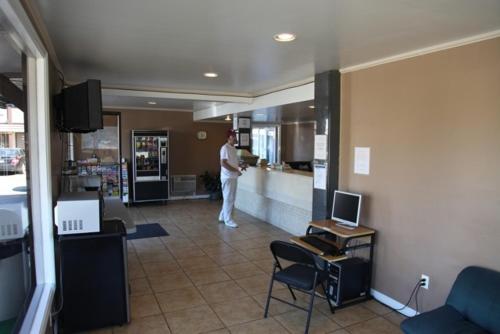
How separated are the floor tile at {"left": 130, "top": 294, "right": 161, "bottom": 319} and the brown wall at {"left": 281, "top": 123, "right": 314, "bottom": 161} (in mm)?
7234

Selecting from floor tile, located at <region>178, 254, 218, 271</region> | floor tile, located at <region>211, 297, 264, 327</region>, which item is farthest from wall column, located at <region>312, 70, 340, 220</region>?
floor tile, located at <region>178, 254, 218, 271</region>

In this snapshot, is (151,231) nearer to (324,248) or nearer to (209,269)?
(209,269)

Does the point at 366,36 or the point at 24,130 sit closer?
the point at 24,130

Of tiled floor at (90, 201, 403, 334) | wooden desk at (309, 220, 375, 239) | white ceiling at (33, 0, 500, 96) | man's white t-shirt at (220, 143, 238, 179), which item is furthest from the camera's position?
man's white t-shirt at (220, 143, 238, 179)

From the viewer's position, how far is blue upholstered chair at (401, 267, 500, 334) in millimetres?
2221

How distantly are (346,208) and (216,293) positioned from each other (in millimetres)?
1536

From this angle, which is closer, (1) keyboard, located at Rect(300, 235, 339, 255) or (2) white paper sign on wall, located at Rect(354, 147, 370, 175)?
(1) keyboard, located at Rect(300, 235, 339, 255)

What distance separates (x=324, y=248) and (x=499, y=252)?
128 centimetres

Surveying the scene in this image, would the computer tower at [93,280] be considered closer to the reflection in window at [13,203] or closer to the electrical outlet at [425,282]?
the reflection in window at [13,203]

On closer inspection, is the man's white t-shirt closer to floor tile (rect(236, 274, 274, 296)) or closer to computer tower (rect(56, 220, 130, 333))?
floor tile (rect(236, 274, 274, 296))

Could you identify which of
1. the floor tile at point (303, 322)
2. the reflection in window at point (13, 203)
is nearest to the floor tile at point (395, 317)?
the floor tile at point (303, 322)

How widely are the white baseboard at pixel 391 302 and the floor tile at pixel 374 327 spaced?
0.22 meters

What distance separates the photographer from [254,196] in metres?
6.81

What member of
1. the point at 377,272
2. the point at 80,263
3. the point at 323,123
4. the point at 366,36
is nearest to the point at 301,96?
the point at 323,123
